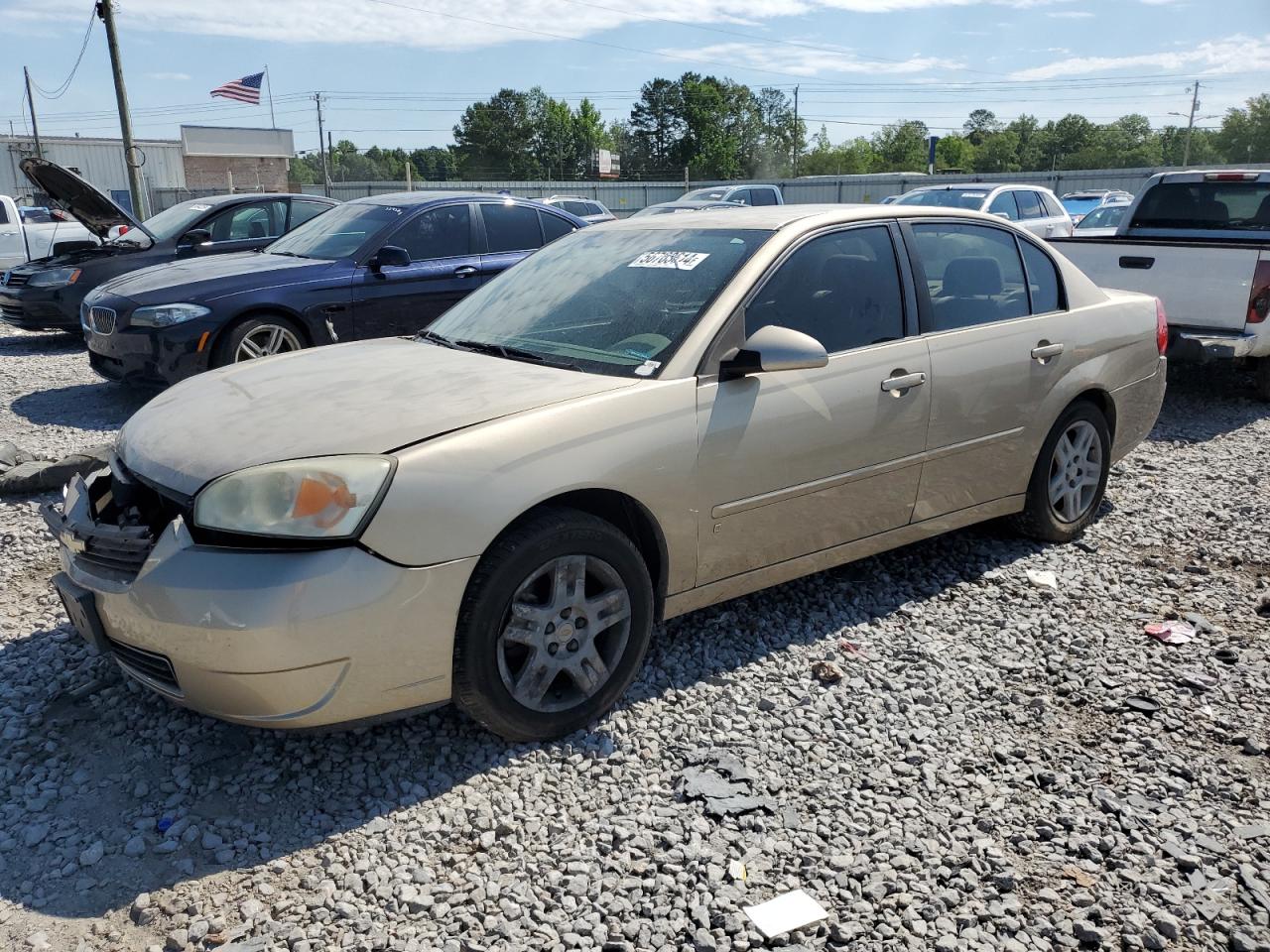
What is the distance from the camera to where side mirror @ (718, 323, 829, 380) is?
3445 mm

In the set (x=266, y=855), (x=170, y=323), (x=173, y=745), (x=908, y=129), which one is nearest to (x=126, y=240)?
(x=170, y=323)

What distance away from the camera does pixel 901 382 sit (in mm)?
4035

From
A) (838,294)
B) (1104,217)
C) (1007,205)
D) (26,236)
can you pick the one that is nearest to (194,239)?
(26,236)

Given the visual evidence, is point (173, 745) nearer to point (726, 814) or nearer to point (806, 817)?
point (726, 814)

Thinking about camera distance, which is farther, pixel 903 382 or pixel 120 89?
pixel 120 89

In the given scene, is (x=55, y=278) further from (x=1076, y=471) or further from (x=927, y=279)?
(x=1076, y=471)

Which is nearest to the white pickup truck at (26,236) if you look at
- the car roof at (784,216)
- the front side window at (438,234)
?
the front side window at (438,234)

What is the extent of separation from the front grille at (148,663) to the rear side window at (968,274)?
123 inches

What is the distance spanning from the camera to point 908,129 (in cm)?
11938

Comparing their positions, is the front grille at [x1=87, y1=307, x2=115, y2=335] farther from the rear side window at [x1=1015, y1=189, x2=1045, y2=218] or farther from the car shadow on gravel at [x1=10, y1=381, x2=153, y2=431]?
the rear side window at [x1=1015, y1=189, x2=1045, y2=218]

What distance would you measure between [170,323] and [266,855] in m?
5.72

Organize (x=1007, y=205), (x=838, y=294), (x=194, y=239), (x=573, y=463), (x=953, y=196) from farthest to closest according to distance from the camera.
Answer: (x=1007, y=205) < (x=953, y=196) < (x=194, y=239) < (x=838, y=294) < (x=573, y=463)

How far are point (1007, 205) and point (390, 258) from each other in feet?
34.0

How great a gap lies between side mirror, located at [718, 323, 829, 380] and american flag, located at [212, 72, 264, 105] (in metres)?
34.2
